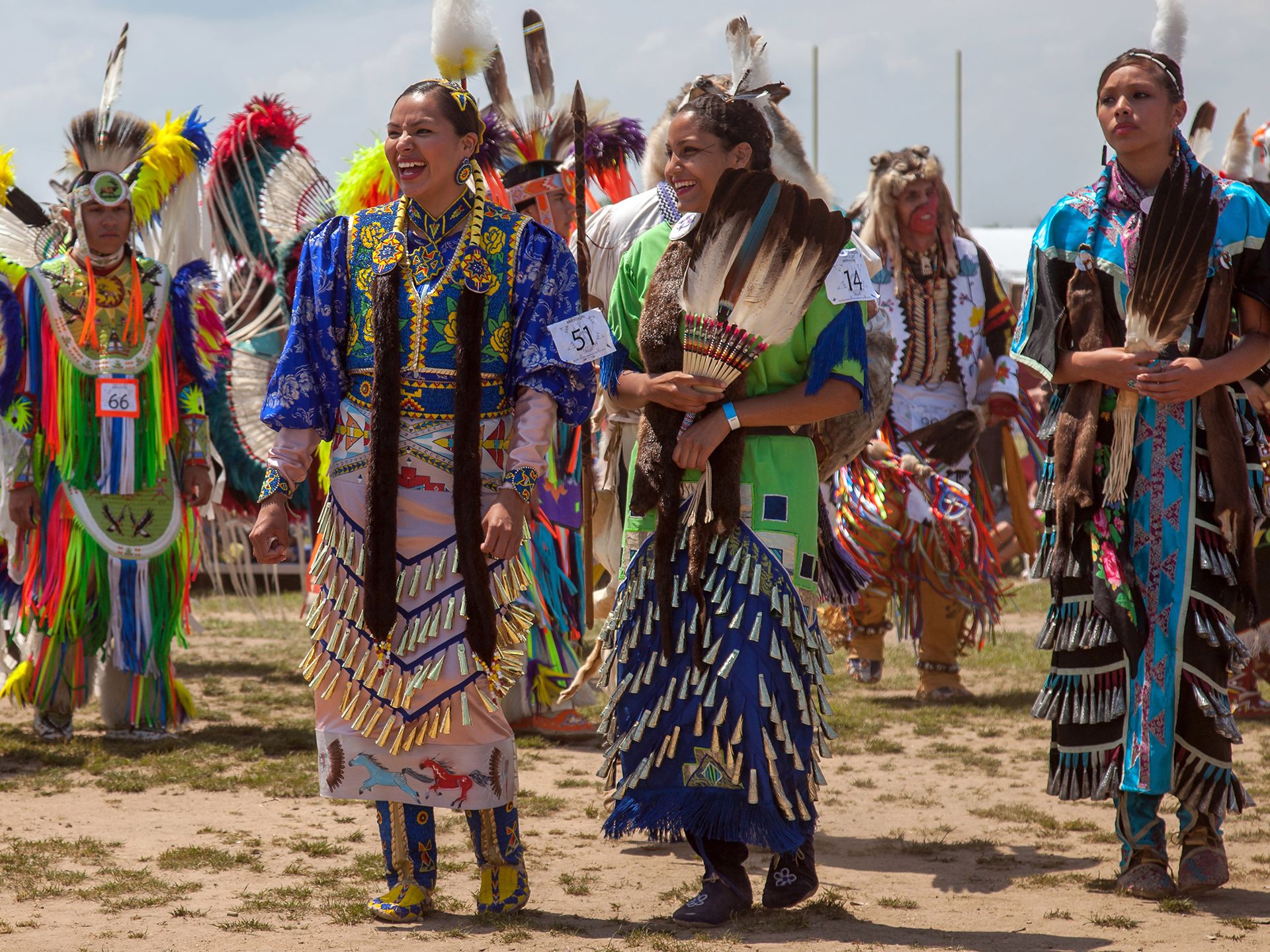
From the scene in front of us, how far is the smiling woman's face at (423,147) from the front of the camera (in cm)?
338

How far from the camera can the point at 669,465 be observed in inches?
136

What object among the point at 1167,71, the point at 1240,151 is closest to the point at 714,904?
the point at 1167,71

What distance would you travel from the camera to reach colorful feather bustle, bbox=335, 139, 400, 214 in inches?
215

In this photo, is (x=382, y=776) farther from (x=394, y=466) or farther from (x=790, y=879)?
(x=790, y=879)

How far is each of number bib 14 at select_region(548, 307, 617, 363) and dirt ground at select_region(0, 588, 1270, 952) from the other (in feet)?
4.01

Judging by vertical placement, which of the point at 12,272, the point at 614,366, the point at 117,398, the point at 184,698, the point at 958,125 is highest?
the point at 958,125

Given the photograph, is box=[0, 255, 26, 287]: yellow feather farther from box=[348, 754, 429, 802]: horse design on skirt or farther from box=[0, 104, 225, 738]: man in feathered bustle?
box=[348, 754, 429, 802]: horse design on skirt

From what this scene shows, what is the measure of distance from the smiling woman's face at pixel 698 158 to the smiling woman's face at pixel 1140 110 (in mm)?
873

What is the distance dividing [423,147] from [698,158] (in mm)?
616

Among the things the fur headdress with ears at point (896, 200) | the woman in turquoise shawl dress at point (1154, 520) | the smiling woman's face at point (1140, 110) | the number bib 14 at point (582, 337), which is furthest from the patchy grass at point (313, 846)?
the fur headdress with ears at point (896, 200)

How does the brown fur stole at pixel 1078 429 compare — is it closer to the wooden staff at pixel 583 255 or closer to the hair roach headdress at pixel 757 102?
the hair roach headdress at pixel 757 102

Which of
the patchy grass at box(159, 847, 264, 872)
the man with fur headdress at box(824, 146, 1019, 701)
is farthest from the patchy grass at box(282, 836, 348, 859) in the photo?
the man with fur headdress at box(824, 146, 1019, 701)

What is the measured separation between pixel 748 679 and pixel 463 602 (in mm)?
637

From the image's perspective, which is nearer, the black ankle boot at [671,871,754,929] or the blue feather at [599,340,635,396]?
the black ankle boot at [671,871,754,929]
